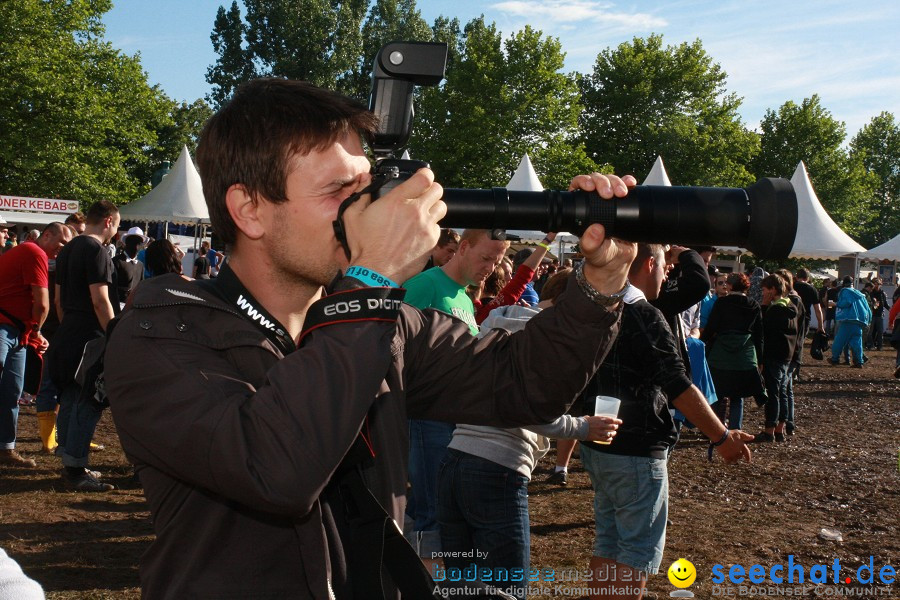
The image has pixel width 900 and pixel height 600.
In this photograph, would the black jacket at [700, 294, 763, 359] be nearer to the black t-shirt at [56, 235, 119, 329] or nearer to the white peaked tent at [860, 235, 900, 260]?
the black t-shirt at [56, 235, 119, 329]

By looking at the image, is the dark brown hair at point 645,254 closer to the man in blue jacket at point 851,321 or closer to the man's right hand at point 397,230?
the man's right hand at point 397,230

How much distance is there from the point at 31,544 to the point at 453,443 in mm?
3070

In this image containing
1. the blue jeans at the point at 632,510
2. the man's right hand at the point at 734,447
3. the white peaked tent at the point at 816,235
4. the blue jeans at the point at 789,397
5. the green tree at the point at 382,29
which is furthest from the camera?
the green tree at the point at 382,29

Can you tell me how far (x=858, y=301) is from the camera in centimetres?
1734

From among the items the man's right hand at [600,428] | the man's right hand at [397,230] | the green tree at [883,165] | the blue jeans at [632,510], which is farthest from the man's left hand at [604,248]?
the green tree at [883,165]

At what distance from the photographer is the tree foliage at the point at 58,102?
29.5 meters

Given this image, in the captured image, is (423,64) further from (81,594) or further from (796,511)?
(796,511)

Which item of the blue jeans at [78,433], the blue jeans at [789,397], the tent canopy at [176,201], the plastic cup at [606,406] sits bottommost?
the blue jeans at [78,433]

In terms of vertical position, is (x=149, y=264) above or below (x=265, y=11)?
below

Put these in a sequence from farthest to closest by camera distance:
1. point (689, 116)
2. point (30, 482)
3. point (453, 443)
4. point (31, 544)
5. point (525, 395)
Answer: point (689, 116) → point (30, 482) → point (31, 544) → point (453, 443) → point (525, 395)

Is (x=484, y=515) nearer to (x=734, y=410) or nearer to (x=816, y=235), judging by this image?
(x=734, y=410)

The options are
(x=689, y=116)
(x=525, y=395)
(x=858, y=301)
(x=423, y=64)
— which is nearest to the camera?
(x=423, y=64)

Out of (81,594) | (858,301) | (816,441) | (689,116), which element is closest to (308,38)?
(689,116)

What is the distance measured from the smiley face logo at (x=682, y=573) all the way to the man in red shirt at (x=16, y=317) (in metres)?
5.07
